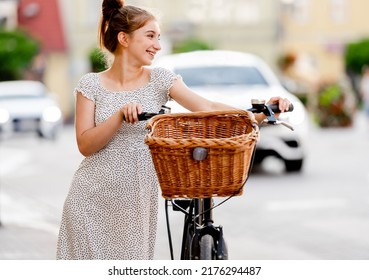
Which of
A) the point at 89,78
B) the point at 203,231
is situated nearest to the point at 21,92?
the point at 89,78

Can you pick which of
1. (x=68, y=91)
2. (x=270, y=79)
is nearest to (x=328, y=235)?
(x=270, y=79)

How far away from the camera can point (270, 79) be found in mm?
14188

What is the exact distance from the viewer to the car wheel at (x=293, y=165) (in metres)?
14.3

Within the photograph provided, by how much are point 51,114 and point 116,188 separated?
20.3 metres

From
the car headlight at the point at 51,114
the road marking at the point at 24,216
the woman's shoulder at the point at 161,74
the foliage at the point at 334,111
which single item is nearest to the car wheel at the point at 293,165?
the road marking at the point at 24,216

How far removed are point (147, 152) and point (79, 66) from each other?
4488cm

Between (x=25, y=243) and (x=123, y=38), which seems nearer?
(x=123, y=38)

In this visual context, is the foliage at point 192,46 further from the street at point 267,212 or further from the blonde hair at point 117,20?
the blonde hair at point 117,20

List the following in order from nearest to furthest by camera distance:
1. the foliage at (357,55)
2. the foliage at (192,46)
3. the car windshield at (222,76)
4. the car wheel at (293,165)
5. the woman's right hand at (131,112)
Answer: the woman's right hand at (131,112)
the car windshield at (222,76)
the car wheel at (293,165)
the foliage at (192,46)
the foliage at (357,55)

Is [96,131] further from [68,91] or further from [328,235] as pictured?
[68,91]

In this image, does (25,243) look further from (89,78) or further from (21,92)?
(21,92)

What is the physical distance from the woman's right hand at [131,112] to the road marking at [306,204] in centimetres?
680

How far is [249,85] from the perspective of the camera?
13.9 metres

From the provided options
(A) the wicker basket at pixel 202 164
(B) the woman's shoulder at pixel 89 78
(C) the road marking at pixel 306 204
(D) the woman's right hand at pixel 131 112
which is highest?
(B) the woman's shoulder at pixel 89 78
